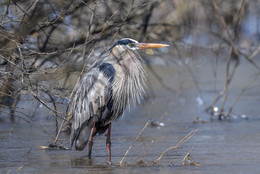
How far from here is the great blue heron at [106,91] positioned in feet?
21.5

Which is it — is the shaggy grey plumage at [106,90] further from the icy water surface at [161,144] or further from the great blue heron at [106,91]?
the icy water surface at [161,144]

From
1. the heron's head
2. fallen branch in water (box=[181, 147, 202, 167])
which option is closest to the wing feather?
the heron's head

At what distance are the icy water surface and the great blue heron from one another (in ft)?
1.21

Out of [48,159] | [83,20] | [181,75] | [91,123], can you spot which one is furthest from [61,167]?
[181,75]

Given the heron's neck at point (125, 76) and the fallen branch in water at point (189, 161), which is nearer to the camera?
the fallen branch in water at point (189, 161)

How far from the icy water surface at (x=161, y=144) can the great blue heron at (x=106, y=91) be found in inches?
14.5

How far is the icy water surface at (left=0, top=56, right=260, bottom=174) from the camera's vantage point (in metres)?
5.37

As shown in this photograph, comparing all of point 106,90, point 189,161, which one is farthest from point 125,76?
point 189,161

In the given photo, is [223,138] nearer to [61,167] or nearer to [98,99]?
[98,99]

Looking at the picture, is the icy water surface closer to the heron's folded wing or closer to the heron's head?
the heron's folded wing

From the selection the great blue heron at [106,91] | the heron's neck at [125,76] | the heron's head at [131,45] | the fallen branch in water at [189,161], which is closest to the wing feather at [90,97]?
the great blue heron at [106,91]

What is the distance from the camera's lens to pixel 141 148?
672cm

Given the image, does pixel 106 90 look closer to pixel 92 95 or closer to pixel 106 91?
pixel 106 91

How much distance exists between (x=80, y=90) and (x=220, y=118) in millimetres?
3221
